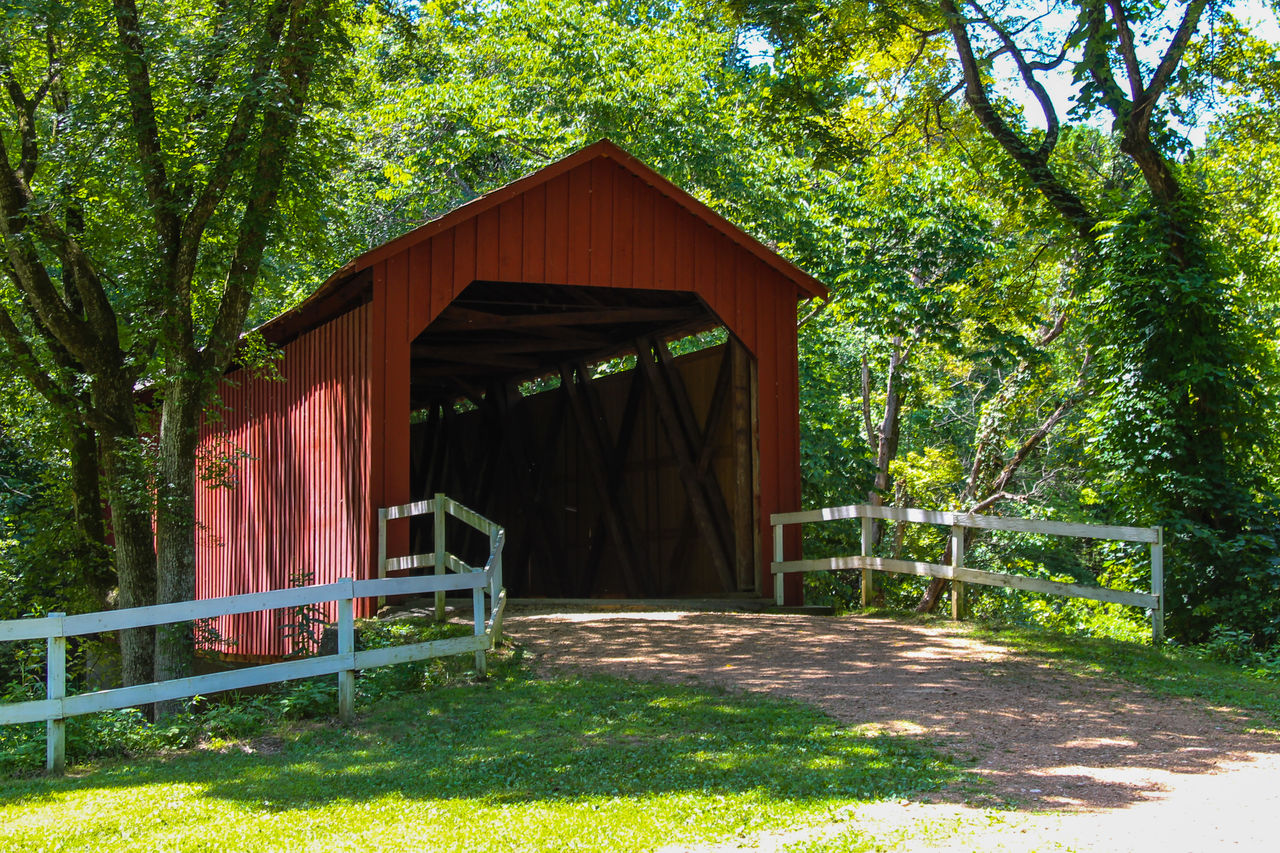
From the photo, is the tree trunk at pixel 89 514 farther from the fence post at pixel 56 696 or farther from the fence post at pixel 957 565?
the fence post at pixel 957 565

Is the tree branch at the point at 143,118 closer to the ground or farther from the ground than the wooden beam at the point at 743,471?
farther from the ground

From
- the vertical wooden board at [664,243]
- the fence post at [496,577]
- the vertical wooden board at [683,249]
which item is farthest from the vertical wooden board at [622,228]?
A: the fence post at [496,577]

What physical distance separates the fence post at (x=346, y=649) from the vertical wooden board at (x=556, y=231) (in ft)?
16.5

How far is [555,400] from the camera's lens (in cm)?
1647

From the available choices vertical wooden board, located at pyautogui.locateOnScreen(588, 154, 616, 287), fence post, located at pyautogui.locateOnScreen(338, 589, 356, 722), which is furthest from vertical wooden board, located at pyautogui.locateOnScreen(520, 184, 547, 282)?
fence post, located at pyautogui.locateOnScreen(338, 589, 356, 722)

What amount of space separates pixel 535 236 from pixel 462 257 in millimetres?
728

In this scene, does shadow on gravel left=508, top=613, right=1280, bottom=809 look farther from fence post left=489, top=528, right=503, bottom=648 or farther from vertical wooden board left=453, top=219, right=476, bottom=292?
vertical wooden board left=453, top=219, right=476, bottom=292

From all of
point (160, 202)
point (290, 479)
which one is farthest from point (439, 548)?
point (290, 479)

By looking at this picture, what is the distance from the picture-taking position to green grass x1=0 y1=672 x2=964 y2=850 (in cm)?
438

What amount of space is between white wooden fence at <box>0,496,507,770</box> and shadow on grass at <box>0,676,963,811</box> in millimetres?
301

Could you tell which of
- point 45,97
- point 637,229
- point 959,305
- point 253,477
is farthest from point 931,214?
point 45,97

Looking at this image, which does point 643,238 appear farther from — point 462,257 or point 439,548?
point 439,548

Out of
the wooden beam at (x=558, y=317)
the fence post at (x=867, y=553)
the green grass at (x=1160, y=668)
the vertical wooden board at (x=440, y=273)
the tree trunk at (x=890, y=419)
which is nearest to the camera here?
the green grass at (x=1160, y=668)

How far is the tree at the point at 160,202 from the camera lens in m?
9.06
